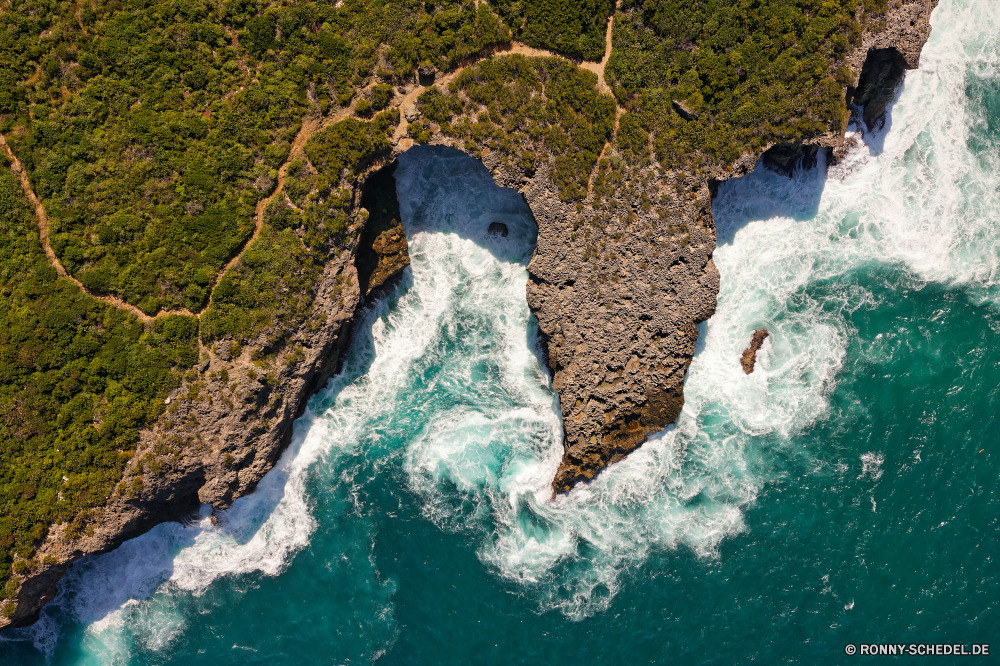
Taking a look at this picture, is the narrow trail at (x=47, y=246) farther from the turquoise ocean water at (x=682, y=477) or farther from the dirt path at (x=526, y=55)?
the dirt path at (x=526, y=55)

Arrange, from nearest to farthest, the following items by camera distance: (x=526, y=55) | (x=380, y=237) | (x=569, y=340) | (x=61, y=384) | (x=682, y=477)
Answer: (x=61, y=384) → (x=526, y=55) → (x=569, y=340) → (x=380, y=237) → (x=682, y=477)

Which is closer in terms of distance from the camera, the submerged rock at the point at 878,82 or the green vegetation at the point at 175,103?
the green vegetation at the point at 175,103

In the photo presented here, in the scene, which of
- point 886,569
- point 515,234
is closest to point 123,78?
point 515,234

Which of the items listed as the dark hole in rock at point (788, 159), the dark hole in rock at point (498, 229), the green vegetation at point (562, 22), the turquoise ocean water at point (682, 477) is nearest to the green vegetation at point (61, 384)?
the turquoise ocean water at point (682, 477)

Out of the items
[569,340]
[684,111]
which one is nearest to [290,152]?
[569,340]

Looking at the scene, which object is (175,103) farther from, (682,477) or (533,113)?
(682,477)
